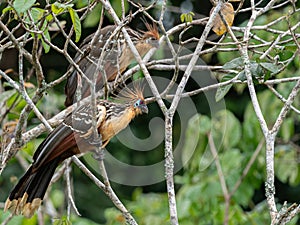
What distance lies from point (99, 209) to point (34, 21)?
15.4ft

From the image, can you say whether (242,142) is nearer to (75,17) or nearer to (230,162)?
(230,162)

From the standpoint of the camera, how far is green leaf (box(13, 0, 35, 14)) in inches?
91.0

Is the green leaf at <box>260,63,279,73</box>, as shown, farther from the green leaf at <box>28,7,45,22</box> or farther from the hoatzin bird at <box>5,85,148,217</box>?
the green leaf at <box>28,7,45,22</box>

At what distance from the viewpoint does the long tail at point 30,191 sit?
3080 mm

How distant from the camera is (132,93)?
3125 mm

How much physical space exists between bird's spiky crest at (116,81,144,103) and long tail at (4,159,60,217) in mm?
412

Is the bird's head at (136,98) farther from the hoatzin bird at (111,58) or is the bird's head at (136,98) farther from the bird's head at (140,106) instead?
the hoatzin bird at (111,58)

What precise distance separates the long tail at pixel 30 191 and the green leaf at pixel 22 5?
36.9 inches

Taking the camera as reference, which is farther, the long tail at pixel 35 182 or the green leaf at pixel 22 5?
the long tail at pixel 35 182

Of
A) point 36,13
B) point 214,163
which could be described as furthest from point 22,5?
point 214,163

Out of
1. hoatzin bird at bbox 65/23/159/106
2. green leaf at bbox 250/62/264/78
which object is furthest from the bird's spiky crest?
green leaf at bbox 250/62/264/78

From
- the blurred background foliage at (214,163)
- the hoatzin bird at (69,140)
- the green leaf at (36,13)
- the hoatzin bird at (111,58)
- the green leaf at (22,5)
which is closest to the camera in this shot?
the green leaf at (22,5)

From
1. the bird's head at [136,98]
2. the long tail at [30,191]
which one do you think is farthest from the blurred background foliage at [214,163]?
the bird's head at [136,98]

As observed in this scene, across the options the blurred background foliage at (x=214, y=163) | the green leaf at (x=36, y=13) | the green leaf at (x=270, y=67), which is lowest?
the blurred background foliage at (x=214, y=163)
